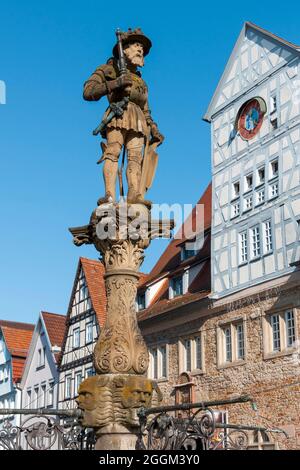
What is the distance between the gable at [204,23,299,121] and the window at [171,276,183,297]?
18.2ft

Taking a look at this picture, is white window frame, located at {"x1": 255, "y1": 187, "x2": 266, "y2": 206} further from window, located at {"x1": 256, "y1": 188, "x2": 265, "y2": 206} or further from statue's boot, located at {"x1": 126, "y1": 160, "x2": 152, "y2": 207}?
statue's boot, located at {"x1": 126, "y1": 160, "x2": 152, "y2": 207}

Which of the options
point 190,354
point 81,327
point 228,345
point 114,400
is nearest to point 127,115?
point 114,400

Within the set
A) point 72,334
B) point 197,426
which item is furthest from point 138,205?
point 72,334

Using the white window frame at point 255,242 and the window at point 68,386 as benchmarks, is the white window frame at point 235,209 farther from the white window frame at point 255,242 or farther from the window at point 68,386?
the window at point 68,386

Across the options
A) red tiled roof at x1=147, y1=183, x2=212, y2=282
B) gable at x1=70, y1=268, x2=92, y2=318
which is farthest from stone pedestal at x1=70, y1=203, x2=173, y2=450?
gable at x1=70, y1=268, x2=92, y2=318

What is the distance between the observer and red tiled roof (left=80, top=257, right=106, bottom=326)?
27.8 metres

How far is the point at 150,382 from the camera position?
6137 millimetres

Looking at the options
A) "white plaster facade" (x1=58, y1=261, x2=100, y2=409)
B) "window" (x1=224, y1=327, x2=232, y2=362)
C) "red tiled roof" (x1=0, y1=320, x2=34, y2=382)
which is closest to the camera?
"window" (x1=224, y1=327, x2=232, y2=362)

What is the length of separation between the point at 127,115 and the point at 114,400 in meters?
2.67

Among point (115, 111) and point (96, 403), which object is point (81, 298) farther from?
point (96, 403)

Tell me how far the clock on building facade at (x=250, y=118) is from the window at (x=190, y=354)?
6565 mm

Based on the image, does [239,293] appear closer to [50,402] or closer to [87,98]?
[50,402]

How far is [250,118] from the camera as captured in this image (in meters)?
22.8

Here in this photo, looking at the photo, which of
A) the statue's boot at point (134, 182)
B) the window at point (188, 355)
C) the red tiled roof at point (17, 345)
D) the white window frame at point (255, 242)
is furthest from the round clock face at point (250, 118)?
the red tiled roof at point (17, 345)
